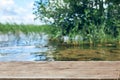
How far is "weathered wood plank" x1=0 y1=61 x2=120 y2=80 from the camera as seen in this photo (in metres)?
2.45

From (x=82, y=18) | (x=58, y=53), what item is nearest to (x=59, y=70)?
(x=58, y=53)

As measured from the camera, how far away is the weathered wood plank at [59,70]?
96.5 inches

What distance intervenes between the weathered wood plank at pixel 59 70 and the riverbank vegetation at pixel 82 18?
12.8 meters

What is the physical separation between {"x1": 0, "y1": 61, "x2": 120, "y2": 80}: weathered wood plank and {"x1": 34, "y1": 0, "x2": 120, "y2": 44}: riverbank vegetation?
12.8m

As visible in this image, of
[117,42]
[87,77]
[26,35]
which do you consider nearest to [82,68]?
[87,77]

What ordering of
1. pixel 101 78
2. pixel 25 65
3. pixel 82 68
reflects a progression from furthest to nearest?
pixel 25 65
pixel 82 68
pixel 101 78

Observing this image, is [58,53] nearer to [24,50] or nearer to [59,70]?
[24,50]

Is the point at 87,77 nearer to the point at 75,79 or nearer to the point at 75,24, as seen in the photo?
the point at 75,79

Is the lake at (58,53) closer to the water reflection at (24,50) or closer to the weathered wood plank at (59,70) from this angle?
the water reflection at (24,50)

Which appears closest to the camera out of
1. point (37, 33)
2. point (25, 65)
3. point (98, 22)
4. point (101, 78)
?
point (101, 78)

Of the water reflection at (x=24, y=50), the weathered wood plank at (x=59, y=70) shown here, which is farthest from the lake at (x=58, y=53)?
the weathered wood plank at (x=59, y=70)

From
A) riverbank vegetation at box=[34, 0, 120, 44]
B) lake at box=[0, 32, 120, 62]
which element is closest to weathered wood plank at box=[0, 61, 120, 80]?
lake at box=[0, 32, 120, 62]

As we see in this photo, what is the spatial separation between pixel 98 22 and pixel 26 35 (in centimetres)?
414

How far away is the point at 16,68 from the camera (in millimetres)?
2883
